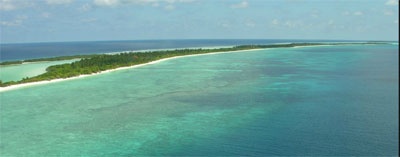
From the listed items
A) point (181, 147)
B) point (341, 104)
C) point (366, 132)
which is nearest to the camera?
point (181, 147)

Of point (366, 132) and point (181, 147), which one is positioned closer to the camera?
point (181, 147)

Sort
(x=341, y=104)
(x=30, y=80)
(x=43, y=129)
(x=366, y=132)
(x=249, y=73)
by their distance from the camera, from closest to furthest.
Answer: (x=366, y=132) → (x=43, y=129) → (x=341, y=104) → (x=30, y=80) → (x=249, y=73)

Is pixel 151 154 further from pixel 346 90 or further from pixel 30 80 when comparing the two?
pixel 30 80

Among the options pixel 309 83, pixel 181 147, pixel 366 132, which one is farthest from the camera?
pixel 309 83

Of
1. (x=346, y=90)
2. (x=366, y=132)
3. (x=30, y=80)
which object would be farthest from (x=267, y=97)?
(x=30, y=80)

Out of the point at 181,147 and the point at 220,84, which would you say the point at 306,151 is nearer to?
the point at 181,147

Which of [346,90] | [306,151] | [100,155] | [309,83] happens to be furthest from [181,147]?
[309,83]

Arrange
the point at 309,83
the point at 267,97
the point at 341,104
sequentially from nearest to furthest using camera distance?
the point at 341,104 → the point at 267,97 → the point at 309,83
